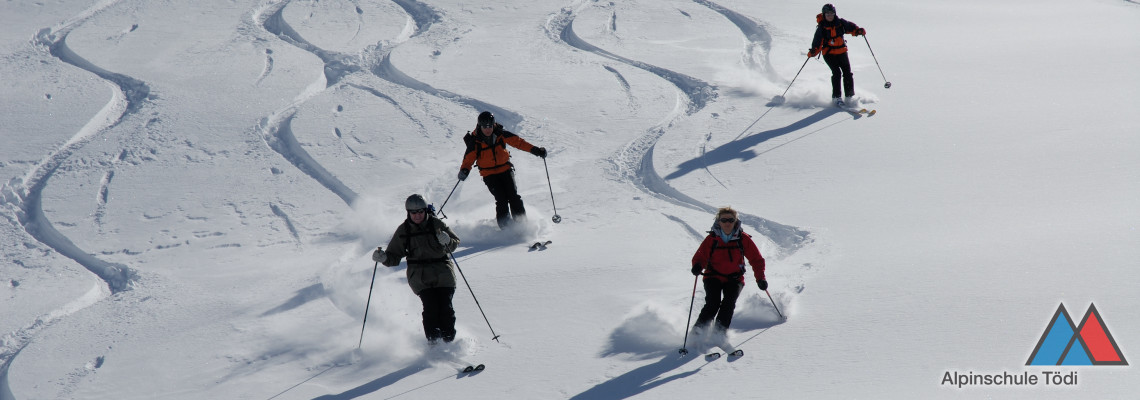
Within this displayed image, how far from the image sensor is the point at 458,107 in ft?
38.5

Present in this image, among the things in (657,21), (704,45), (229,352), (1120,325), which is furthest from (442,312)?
(657,21)

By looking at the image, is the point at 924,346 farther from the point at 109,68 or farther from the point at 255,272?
the point at 109,68

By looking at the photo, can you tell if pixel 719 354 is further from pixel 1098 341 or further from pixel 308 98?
pixel 308 98

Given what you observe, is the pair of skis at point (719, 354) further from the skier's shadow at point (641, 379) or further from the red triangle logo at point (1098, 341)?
the red triangle logo at point (1098, 341)

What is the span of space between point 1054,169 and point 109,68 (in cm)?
1273

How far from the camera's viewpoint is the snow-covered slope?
220 inches

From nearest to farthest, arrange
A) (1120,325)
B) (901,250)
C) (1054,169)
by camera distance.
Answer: (1120,325)
(901,250)
(1054,169)

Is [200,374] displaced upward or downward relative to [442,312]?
downward

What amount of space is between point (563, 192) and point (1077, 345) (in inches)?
207

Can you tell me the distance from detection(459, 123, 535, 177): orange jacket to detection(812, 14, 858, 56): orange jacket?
16.1ft

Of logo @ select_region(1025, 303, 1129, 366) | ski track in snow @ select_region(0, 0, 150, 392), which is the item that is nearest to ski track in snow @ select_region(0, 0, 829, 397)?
ski track in snow @ select_region(0, 0, 150, 392)

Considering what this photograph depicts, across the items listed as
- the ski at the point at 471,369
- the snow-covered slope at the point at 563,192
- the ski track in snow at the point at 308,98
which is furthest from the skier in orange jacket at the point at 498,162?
the ski at the point at 471,369

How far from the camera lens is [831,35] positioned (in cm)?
1079

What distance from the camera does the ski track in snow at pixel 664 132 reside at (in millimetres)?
7762
